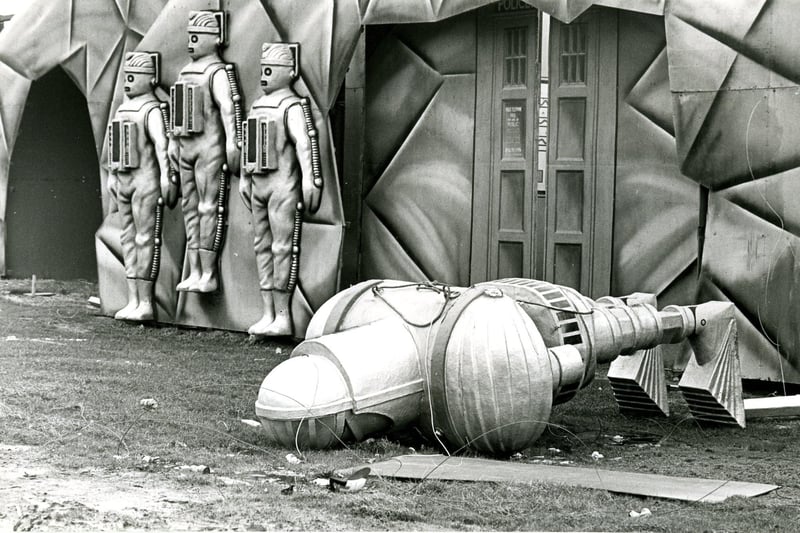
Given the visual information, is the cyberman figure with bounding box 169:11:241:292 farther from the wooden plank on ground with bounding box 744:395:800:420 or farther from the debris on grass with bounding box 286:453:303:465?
the debris on grass with bounding box 286:453:303:465

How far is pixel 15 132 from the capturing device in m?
15.7

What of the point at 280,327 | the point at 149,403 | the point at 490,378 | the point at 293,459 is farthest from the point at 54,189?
the point at 490,378

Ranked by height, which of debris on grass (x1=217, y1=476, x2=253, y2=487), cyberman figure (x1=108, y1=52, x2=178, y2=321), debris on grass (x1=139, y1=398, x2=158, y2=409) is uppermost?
cyberman figure (x1=108, y1=52, x2=178, y2=321)

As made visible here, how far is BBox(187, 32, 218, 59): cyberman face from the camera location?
12.7 m

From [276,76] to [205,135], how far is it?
1.19m

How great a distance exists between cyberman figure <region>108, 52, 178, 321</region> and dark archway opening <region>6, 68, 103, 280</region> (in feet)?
10.6

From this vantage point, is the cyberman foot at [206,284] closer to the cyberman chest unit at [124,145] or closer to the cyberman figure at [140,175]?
the cyberman figure at [140,175]

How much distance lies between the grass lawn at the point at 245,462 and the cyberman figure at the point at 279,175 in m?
1.27

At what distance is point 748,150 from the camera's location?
9.66m

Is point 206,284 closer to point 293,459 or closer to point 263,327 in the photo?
point 263,327

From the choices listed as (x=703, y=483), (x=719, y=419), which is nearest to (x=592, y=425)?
(x=719, y=419)

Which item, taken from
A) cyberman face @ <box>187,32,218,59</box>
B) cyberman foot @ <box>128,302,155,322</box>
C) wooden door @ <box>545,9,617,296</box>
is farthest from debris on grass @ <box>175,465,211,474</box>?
cyberman foot @ <box>128,302,155,322</box>

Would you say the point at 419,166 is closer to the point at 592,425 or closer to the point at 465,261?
the point at 465,261

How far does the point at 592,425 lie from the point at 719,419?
839 mm
